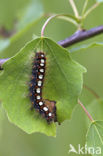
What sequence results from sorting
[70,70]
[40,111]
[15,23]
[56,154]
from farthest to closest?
[56,154]
[15,23]
[40,111]
[70,70]

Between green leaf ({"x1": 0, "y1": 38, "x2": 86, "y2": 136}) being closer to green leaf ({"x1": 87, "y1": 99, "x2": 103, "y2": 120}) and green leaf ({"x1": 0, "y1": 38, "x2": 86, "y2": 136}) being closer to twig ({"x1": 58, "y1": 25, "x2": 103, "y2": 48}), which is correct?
twig ({"x1": 58, "y1": 25, "x2": 103, "y2": 48})

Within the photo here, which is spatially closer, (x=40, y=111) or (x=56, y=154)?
(x=40, y=111)

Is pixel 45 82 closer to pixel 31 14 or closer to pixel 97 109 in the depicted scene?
pixel 97 109

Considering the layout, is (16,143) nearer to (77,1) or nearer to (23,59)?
(77,1)

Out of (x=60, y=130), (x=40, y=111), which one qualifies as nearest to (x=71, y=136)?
(x=60, y=130)

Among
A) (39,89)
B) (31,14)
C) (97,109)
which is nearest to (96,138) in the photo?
(39,89)

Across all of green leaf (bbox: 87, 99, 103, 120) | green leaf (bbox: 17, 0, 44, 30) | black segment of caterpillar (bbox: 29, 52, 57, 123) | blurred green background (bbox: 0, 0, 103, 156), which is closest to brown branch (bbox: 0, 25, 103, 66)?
black segment of caterpillar (bbox: 29, 52, 57, 123)

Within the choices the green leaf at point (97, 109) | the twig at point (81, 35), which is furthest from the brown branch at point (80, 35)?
the green leaf at point (97, 109)

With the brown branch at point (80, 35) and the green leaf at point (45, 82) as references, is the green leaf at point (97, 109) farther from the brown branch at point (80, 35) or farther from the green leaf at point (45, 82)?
the green leaf at point (45, 82)
